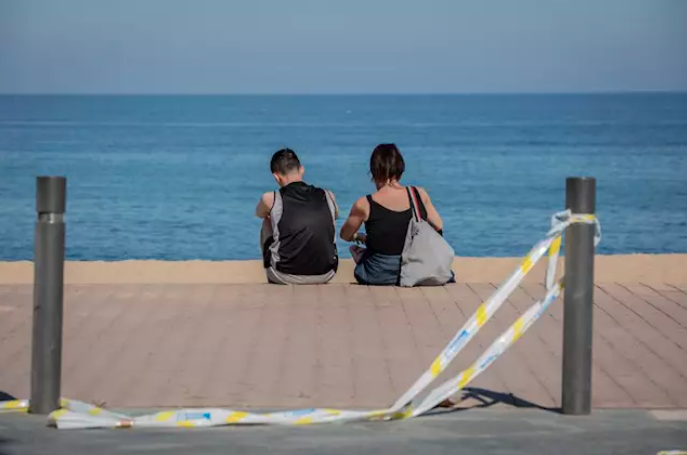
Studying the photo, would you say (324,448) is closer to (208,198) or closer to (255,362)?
(255,362)

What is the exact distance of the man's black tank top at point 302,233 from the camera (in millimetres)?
9695

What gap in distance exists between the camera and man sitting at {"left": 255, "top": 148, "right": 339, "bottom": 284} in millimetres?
9703

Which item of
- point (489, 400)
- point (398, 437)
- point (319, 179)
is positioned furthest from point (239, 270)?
point (319, 179)

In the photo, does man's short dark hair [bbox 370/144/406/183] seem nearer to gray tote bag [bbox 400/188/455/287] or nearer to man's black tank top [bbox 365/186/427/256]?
man's black tank top [bbox 365/186/427/256]

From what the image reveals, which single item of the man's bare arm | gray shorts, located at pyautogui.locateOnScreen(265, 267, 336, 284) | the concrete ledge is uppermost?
the man's bare arm

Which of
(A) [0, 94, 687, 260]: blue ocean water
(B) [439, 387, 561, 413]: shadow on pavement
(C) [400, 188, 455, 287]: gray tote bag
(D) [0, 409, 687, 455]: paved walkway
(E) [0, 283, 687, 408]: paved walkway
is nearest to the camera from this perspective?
(D) [0, 409, 687, 455]: paved walkway

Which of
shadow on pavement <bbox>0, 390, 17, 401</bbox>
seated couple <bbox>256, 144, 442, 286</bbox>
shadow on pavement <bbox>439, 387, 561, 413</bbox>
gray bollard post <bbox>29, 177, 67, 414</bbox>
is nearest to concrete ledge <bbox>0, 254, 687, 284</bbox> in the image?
seated couple <bbox>256, 144, 442, 286</bbox>

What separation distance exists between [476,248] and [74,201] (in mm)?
15274

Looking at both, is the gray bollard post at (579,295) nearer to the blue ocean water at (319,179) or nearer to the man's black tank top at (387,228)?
the man's black tank top at (387,228)

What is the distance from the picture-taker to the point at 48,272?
18.6ft

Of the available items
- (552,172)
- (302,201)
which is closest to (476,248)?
(302,201)

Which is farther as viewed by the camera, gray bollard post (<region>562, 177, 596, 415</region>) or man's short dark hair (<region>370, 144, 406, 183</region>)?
man's short dark hair (<region>370, 144, 406, 183</region>)

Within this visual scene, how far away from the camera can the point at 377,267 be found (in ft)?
31.6

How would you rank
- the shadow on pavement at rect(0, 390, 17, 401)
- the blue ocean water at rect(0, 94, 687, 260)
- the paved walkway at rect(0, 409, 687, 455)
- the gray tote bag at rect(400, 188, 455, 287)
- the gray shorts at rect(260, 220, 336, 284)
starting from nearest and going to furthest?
the paved walkway at rect(0, 409, 687, 455) < the shadow on pavement at rect(0, 390, 17, 401) < the gray tote bag at rect(400, 188, 455, 287) < the gray shorts at rect(260, 220, 336, 284) < the blue ocean water at rect(0, 94, 687, 260)
